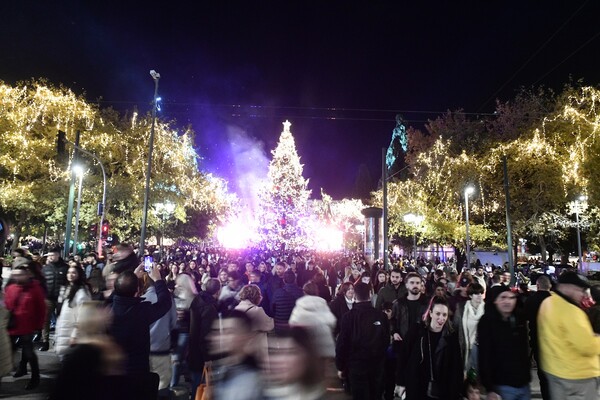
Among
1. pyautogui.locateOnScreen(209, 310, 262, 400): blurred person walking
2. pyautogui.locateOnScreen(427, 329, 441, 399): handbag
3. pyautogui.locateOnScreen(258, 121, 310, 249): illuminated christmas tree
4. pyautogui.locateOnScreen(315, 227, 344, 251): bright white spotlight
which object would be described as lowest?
pyautogui.locateOnScreen(427, 329, 441, 399): handbag

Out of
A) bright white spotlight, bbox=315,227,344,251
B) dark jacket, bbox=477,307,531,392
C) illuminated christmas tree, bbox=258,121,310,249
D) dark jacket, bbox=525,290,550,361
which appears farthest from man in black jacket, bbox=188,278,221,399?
bright white spotlight, bbox=315,227,344,251

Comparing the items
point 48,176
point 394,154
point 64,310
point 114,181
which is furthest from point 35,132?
point 394,154

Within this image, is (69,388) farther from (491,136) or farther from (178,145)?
(491,136)

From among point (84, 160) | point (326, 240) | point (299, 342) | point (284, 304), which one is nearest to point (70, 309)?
point (284, 304)

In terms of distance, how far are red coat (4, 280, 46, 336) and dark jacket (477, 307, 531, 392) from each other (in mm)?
6450

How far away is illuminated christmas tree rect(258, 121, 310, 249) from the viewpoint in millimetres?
39688

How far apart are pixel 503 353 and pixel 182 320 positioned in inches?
187

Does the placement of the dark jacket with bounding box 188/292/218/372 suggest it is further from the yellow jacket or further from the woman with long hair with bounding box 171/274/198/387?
the yellow jacket

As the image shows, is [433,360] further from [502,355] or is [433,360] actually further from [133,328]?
[133,328]

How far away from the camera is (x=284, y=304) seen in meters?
8.01

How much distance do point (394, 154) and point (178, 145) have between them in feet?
162

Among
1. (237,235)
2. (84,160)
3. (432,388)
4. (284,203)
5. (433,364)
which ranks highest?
(84,160)

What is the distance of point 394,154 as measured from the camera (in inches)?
2977

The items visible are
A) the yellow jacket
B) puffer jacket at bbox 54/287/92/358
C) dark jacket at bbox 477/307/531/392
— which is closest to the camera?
the yellow jacket
